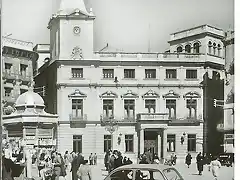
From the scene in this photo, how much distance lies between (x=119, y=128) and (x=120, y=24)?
22.1 inches

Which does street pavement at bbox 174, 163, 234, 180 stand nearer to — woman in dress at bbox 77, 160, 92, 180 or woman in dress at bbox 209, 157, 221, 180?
woman in dress at bbox 209, 157, 221, 180

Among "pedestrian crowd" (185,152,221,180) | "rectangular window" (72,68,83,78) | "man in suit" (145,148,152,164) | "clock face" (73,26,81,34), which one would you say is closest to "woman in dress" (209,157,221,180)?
"pedestrian crowd" (185,152,221,180)

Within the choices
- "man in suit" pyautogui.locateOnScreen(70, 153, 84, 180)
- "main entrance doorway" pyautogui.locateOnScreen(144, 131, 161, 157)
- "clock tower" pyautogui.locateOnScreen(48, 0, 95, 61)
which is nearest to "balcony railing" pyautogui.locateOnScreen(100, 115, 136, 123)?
"main entrance doorway" pyautogui.locateOnScreen(144, 131, 161, 157)

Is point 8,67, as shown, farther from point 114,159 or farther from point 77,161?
point 114,159

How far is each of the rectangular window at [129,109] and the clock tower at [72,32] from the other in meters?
0.31

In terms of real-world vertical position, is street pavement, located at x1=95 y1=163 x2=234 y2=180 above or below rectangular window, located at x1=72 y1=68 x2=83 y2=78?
below

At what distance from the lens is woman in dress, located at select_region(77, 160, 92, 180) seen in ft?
6.93

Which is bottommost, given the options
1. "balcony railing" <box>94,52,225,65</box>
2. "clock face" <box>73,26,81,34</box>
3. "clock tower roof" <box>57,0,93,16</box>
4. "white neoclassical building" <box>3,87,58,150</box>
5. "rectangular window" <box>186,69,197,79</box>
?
"white neoclassical building" <box>3,87,58,150</box>

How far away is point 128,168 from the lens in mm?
2084

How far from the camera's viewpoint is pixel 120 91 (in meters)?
2.14

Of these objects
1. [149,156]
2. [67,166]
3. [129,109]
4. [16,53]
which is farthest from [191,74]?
[16,53]

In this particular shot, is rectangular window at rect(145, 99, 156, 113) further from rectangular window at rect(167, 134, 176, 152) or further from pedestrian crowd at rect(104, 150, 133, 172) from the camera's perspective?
pedestrian crowd at rect(104, 150, 133, 172)
